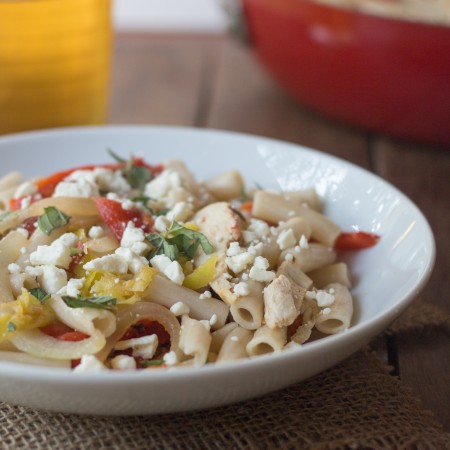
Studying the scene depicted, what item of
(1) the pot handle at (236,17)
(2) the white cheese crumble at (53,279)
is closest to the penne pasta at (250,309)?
(2) the white cheese crumble at (53,279)

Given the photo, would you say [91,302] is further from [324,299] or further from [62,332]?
[324,299]

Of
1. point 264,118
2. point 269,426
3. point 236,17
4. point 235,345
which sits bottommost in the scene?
point 264,118

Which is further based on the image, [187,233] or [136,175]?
[136,175]

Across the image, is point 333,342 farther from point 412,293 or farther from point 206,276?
point 206,276

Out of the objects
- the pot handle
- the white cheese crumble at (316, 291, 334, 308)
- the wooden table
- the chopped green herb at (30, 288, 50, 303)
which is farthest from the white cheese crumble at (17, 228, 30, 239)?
the pot handle

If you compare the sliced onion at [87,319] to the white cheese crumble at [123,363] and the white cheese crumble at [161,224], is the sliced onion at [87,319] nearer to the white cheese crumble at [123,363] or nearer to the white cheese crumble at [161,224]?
the white cheese crumble at [123,363]

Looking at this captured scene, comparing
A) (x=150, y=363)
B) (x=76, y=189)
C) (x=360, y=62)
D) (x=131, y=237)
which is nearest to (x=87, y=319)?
(x=150, y=363)
